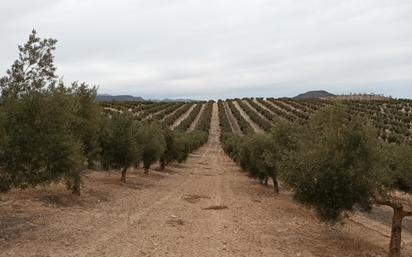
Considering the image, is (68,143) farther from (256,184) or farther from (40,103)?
(256,184)

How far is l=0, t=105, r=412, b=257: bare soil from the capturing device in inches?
534

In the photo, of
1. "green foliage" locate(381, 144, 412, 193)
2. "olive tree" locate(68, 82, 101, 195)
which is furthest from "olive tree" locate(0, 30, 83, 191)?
"green foliage" locate(381, 144, 412, 193)

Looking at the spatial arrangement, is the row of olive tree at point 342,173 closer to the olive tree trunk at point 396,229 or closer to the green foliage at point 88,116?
the olive tree trunk at point 396,229

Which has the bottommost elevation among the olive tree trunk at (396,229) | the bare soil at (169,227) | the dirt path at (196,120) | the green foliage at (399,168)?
the dirt path at (196,120)

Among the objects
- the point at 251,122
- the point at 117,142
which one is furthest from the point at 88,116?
the point at 251,122

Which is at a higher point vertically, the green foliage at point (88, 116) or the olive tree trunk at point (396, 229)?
the green foliage at point (88, 116)

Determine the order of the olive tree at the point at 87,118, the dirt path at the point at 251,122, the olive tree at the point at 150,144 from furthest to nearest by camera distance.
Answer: the dirt path at the point at 251,122
the olive tree at the point at 150,144
the olive tree at the point at 87,118

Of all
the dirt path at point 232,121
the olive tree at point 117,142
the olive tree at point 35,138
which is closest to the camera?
the olive tree at point 35,138

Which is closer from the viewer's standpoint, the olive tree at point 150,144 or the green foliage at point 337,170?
the green foliage at point 337,170

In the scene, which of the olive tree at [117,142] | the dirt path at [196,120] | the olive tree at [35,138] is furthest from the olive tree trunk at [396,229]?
the dirt path at [196,120]

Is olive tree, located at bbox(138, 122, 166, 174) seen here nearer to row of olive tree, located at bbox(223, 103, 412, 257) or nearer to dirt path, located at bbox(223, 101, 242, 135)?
row of olive tree, located at bbox(223, 103, 412, 257)

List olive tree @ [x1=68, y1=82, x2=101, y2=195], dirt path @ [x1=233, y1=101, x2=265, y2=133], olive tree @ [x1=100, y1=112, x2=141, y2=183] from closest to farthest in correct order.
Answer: olive tree @ [x1=68, y1=82, x2=101, y2=195], olive tree @ [x1=100, y1=112, x2=141, y2=183], dirt path @ [x1=233, y1=101, x2=265, y2=133]

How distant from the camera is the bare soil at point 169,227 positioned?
44.5 ft

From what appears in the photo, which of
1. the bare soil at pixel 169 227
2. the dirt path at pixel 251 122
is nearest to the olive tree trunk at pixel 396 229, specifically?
the bare soil at pixel 169 227
